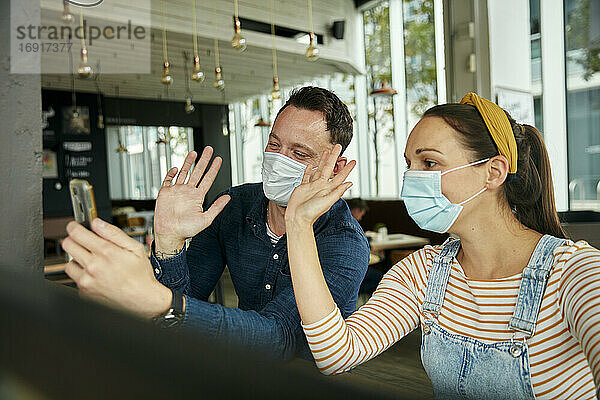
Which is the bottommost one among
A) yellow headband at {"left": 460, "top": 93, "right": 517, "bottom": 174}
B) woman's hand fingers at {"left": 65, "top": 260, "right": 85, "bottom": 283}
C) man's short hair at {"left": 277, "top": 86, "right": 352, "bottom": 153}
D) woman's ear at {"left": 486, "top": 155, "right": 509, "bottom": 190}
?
woman's hand fingers at {"left": 65, "top": 260, "right": 85, "bottom": 283}

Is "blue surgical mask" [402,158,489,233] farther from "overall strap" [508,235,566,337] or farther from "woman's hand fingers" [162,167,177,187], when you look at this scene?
"woman's hand fingers" [162,167,177,187]

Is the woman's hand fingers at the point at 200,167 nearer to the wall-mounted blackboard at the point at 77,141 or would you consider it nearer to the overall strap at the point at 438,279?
the overall strap at the point at 438,279

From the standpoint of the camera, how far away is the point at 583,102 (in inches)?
215

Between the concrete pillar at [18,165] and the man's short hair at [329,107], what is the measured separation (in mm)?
856

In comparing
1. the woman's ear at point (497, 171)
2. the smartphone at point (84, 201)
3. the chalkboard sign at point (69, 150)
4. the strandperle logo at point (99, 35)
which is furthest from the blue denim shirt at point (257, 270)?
the chalkboard sign at point (69, 150)

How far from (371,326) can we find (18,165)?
1049mm

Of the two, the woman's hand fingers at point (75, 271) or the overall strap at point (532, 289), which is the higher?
the woman's hand fingers at point (75, 271)

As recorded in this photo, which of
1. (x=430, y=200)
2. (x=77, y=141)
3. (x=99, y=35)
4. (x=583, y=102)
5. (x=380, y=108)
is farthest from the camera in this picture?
(x=77, y=141)

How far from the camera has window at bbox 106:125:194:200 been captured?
15.8 metres

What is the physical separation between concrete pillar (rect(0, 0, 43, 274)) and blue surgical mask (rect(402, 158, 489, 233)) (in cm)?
107

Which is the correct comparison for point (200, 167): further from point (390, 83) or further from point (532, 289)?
point (390, 83)

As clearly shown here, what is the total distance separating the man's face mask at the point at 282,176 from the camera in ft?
5.96

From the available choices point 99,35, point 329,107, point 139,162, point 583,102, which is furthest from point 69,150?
point 329,107

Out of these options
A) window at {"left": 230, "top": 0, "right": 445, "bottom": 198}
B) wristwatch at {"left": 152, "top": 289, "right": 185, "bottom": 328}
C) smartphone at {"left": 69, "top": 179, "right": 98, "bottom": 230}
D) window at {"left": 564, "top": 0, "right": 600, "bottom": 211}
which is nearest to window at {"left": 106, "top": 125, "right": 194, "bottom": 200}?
window at {"left": 230, "top": 0, "right": 445, "bottom": 198}
